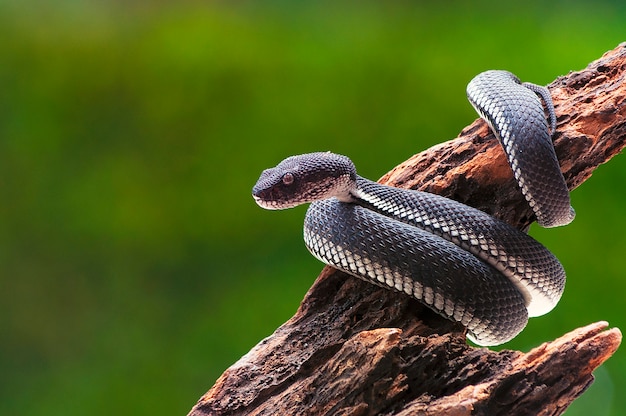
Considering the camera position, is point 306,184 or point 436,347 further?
point 306,184

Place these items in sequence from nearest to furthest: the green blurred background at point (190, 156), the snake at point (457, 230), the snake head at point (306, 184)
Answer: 1. the snake at point (457, 230)
2. the snake head at point (306, 184)
3. the green blurred background at point (190, 156)

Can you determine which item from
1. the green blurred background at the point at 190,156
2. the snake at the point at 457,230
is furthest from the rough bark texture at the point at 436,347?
the green blurred background at the point at 190,156

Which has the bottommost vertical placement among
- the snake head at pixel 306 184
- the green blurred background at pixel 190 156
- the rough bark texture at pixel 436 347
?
the rough bark texture at pixel 436 347

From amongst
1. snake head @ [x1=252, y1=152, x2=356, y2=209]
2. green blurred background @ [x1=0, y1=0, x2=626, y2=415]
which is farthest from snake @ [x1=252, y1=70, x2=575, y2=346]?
green blurred background @ [x1=0, y1=0, x2=626, y2=415]

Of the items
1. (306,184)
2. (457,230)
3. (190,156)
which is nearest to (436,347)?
(457,230)

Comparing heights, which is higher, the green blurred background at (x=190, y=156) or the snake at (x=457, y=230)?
the green blurred background at (x=190, y=156)

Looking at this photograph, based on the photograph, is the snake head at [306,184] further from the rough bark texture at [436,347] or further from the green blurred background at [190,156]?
the green blurred background at [190,156]

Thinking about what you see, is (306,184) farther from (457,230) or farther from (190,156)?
(190,156)
